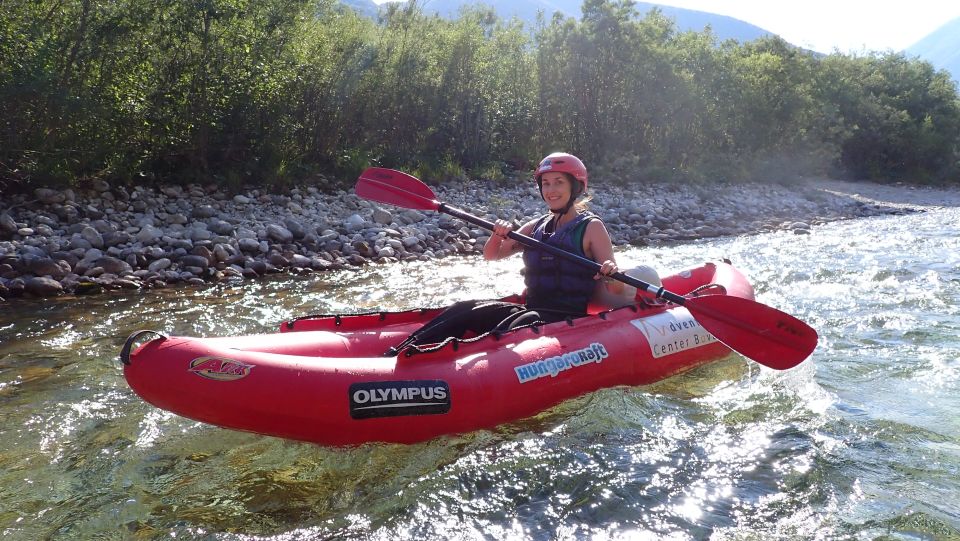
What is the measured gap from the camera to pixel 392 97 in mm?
12914

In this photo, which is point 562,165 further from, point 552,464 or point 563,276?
point 552,464

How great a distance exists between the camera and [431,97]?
44.5 feet

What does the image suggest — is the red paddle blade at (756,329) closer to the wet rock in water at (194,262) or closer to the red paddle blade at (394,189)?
the red paddle blade at (394,189)

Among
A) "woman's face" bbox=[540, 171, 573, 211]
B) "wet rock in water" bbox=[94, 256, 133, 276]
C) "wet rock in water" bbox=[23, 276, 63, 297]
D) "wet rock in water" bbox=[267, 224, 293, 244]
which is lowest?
"wet rock in water" bbox=[23, 276, 63, 297]

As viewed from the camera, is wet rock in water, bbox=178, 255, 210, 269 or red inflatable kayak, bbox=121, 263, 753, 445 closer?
red inflatable kayak, bbox=121, 263, 753, 445

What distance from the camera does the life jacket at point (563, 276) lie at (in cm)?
420

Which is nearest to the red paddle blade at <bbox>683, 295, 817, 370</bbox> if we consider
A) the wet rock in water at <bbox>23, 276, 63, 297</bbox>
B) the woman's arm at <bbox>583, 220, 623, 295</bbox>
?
the woman's arm at <bbox>583, 220, 623, 295</bbox>

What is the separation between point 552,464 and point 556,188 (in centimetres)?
175

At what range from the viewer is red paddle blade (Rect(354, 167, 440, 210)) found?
5.46 metres

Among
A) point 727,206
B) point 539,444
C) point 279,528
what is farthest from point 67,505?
point 727,206

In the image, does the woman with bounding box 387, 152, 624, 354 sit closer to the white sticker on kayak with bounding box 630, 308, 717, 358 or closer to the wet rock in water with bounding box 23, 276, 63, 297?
the white sticker on kayak with bounding box 630, 308, 717, 358

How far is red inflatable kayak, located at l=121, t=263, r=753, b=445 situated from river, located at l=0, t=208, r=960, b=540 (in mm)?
131

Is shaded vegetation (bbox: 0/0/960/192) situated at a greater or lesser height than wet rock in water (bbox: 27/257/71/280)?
greater

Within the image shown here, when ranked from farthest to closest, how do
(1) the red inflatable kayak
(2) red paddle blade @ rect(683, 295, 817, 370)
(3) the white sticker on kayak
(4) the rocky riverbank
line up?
(4) the rocky riverbank < (3) the white sticker on kayak < (2) red paddle blade @ rect(683, 295, 817, 370) < (1) the red inflatable kayak
